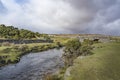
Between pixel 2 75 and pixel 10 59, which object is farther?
pixel 10 59

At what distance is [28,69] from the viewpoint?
208 feet

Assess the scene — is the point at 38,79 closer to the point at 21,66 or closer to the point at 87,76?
the point at 87,76

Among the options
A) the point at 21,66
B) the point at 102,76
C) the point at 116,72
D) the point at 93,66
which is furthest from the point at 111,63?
the point at 21,66

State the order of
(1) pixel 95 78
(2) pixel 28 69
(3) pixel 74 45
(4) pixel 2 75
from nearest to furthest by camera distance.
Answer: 1. (1) pixel 95 78
2. (4) pixel 2 75
3. (2) pixel 28 69
4. (3) pixel 74 45

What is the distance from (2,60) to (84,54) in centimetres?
2464

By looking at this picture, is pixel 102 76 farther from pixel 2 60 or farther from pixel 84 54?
pixel 2 60

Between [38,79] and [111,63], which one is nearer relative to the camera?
[38,79]

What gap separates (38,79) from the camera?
50.9 metres

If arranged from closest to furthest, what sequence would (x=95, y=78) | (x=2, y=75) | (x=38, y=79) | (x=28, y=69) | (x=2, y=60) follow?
1. (x=95, y=78)
2. (x=38, y=79)
3. (x=2, y=75)
4. (x=28, y=69)
5. (x=2, y=60)

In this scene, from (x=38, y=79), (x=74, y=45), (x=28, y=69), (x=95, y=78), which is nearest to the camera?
(x=95, y=78)

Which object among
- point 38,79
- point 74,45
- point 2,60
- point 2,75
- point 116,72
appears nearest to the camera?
point 116,72

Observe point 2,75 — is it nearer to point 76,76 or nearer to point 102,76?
point 76,76

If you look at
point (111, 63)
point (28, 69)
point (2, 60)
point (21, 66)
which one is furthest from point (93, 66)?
point (2, 60)

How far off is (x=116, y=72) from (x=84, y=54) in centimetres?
2700
